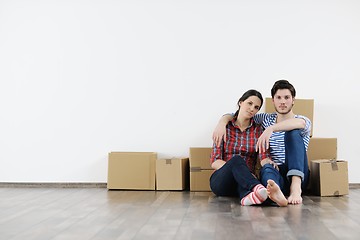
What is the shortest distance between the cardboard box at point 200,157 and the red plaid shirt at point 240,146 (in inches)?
13.7

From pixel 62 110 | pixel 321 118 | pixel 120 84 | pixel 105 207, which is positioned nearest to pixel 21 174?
pixel 62 110

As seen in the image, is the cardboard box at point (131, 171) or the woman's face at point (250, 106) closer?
the woman's face at point (250, 106)

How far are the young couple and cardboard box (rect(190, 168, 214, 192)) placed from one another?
1.27ft

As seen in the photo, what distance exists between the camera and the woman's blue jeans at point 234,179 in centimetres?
278

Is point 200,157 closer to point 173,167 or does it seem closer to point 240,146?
point 173,167

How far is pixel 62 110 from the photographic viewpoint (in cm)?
404

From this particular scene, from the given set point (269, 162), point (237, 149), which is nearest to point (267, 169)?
point (269, 162)

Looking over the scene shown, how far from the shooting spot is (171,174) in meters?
3.63

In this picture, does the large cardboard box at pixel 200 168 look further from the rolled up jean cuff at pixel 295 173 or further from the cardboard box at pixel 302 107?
the rolled up jean cuff at pixel 295 173

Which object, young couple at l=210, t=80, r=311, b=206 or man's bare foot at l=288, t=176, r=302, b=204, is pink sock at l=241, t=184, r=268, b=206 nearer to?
young couple at l=210, t=80, r=311, b=206

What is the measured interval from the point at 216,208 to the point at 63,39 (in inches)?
87.6

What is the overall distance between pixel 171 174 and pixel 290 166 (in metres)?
1.02

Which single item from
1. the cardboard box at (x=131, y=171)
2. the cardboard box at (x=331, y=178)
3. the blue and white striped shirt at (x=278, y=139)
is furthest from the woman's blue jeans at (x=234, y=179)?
the cardboard box at (x=131, y=171)

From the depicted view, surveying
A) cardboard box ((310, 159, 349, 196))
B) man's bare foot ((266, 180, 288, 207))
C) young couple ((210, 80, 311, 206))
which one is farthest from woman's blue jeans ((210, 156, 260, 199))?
cardboard box ((310, 159, 349, 196))
